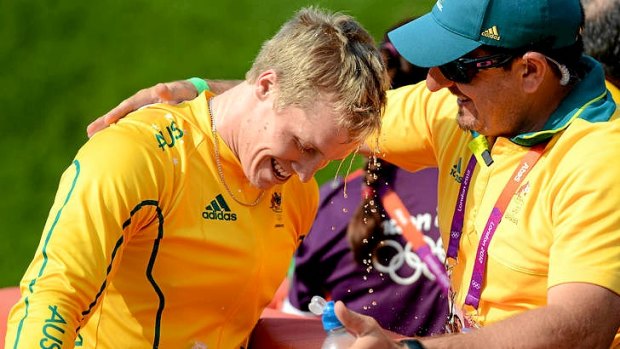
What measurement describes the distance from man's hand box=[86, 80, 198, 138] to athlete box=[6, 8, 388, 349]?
13 centimetres

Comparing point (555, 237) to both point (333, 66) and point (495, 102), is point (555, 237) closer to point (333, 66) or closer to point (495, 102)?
point (495, 102)

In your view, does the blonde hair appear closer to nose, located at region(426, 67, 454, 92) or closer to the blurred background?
nose, located at region(426, 67, 454, 92)

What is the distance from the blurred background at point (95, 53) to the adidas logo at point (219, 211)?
3409 millimetres

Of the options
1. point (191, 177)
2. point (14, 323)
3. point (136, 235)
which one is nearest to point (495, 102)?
point (191, 177)

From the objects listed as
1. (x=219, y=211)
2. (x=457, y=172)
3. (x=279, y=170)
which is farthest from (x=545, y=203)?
(x=219, y=211)

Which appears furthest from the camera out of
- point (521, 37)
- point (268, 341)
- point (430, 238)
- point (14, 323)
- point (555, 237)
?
point (430, 238)

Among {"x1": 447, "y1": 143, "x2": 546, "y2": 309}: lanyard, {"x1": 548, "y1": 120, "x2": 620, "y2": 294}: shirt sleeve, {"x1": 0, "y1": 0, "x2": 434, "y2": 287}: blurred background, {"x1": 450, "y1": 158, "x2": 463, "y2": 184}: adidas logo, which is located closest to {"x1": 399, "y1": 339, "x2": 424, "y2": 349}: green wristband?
{"x1": 548, "y1": 120, "x2": 620, "y2": 294}: shirt sleeve

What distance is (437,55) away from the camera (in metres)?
3.12

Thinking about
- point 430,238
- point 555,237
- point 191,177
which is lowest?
point 430,238

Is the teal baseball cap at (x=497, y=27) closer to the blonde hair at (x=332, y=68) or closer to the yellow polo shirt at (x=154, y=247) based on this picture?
the blonde hair at (x=332, y=68)

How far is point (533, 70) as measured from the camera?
10.2 ft

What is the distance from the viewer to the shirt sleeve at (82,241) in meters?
2.63

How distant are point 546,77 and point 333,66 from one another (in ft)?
2.14

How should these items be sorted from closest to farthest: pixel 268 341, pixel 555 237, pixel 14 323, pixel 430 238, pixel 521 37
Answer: pixel 14 323 < pixel 555 237 < pixel 521 37 < pixel 268 341 < pixel 430 238
